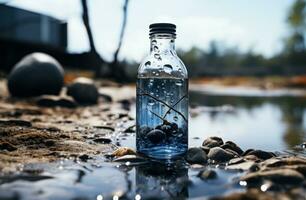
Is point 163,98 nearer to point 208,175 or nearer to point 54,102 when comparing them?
A: point 208,175

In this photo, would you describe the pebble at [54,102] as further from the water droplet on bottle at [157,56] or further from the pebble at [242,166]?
the pebble at [242,166]

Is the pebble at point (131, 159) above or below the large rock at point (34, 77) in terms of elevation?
below

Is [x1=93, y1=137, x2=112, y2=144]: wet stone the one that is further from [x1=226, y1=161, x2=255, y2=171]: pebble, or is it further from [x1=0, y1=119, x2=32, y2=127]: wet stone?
[x1=226, y1=161, x2=255, y2=171]: pebble

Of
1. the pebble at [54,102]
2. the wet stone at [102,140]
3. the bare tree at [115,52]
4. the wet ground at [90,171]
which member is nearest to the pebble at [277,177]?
the wet ground at [90,171]

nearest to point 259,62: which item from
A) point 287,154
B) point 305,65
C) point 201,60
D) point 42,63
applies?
point 201,60

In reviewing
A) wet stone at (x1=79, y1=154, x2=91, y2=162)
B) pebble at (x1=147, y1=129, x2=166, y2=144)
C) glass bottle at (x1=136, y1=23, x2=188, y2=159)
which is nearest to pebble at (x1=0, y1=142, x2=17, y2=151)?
wet stone at (x1=79, y1=154, x2=91, y2=162)

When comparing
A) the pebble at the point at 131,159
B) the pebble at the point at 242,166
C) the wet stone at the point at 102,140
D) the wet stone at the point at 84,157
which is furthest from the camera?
the wet stone at the point at 102,140

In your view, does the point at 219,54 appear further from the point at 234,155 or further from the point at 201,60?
the point at 234,155
